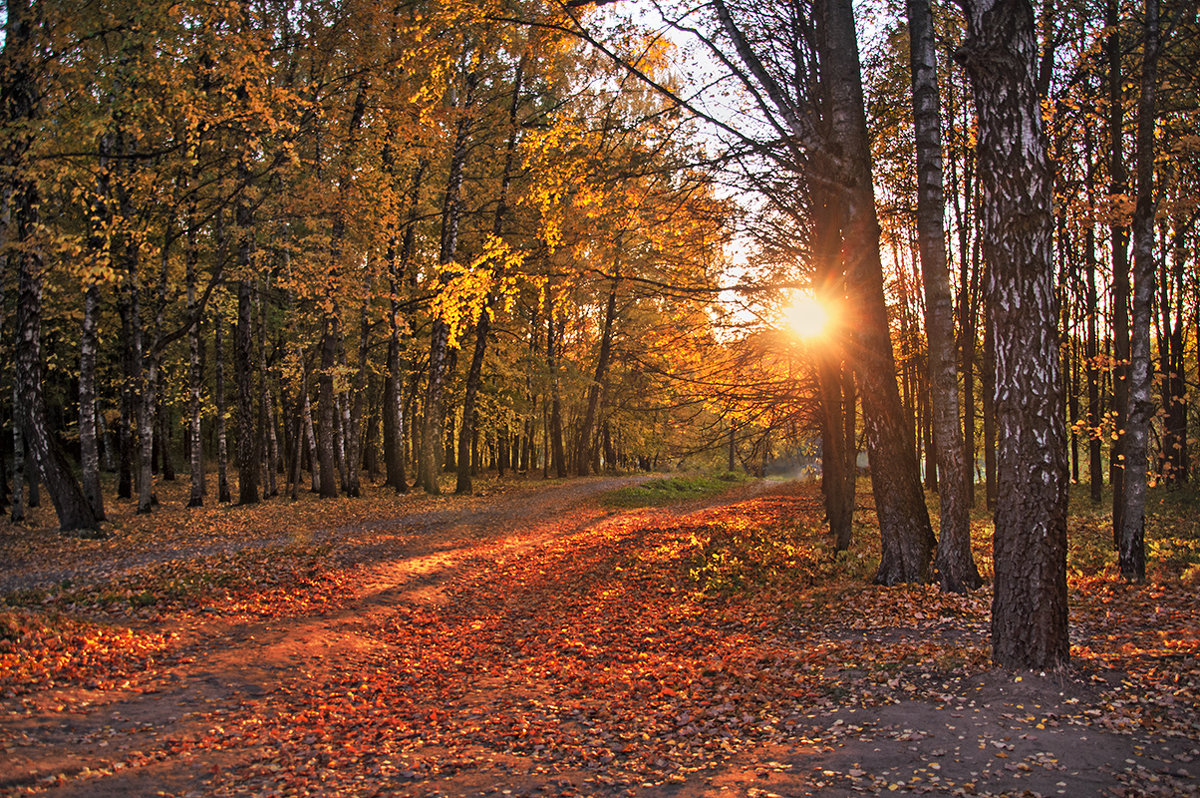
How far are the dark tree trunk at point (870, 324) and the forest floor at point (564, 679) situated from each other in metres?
1.03

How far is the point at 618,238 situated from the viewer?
12539 mm

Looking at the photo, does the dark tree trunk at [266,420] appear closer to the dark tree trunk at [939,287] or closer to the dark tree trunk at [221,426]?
the dark tree trunk at [221,426]

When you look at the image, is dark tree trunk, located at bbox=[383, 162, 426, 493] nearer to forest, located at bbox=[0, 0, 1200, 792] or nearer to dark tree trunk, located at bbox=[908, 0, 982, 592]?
forest, located at bbox=[0, 0, 1200, 792]

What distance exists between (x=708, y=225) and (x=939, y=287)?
5306mm

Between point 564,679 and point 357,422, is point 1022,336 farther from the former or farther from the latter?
point 357,422

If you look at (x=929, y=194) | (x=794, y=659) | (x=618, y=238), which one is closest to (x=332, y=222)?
(x=618, y=238)

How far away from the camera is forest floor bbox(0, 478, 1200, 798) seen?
16.4ft

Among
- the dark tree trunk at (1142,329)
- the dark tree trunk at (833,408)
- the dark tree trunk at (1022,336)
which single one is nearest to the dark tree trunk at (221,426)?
the dark tree trunk at (833,408)

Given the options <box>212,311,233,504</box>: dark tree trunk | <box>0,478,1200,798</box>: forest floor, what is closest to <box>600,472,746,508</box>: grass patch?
<box>0,478,1200,798</box>: forest floor

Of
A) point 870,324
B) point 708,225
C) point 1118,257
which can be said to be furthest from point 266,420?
point 1118,257

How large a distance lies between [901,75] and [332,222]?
49.1 ft

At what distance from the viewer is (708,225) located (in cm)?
1376

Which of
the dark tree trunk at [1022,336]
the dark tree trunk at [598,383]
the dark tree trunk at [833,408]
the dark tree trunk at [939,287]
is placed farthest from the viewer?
the dark tree trunk at [598,383]

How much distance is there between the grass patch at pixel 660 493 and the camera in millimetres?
23719
